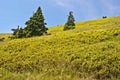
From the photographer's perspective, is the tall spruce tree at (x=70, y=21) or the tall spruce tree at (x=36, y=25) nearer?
the tall spruce tree at (x=36, y=25)

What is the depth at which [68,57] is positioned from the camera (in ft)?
87.2

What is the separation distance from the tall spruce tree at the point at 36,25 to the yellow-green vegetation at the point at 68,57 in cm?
2366

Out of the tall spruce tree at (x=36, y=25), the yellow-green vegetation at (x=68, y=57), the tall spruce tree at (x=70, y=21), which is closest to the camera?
the yellow-green vegetation at (x=68, y=57)

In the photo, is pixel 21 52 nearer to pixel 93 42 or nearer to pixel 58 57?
pixel 58 57

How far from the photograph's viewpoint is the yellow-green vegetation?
22517mm

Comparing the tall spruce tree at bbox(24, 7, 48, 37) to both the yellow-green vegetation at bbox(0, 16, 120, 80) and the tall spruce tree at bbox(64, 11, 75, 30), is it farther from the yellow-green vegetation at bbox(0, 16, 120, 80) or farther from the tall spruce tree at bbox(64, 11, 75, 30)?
the yellow-green vegetation at bbox(0, 16, 120, 80)

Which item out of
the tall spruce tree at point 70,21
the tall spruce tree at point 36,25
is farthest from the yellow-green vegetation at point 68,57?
the tall spruce tree at point 70,21

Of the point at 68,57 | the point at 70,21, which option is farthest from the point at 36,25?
the point at 68,57

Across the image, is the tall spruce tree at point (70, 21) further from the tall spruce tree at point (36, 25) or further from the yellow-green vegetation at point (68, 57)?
the yellow-green vegetation at point (68, 57)

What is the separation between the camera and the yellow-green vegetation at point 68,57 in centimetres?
2252

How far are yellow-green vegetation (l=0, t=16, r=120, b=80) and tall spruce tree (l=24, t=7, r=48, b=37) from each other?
23662 mm

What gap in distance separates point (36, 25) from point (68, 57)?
1388 inches

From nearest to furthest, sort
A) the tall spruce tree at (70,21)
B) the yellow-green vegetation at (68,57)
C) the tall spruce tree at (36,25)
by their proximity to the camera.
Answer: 1. the yellow-green vegetation at (68,57)
2. the tall spruce tree at (36,25)
3. the tall spruce tree at (70,21)

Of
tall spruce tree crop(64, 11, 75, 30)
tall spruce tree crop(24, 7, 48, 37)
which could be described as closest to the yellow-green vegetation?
tall spruce tree crop(24, 7, 48, 37)
